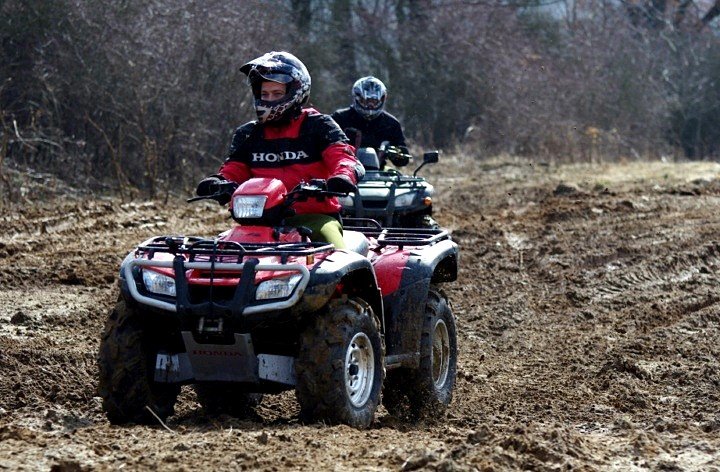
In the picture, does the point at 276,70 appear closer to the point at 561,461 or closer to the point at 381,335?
the point at 381,335

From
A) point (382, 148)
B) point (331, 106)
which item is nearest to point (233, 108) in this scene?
point (331, 106)

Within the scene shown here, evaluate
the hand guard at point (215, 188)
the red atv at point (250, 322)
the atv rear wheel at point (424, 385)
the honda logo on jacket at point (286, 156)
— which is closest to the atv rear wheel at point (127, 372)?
the red atv at point (250, 322)

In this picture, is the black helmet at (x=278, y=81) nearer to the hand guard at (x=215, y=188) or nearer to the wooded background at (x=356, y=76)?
the hand guard at (x=215, y=188)

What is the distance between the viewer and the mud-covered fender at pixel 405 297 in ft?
24.6

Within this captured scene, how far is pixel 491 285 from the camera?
13.2 m

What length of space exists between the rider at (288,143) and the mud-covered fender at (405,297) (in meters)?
0.43

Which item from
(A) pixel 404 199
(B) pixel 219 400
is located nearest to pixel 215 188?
(B) pixel 219 400

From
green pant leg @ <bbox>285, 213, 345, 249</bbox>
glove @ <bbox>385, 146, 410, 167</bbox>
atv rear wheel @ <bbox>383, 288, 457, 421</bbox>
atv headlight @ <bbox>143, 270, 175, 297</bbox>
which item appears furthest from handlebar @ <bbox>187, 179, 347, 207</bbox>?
glove @ <bbox>385, 146, 410, 167</bbox>

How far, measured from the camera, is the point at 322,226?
728 cm

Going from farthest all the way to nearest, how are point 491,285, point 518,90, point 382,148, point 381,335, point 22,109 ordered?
1. point 518,90
2. point 22,109
3. point 382,148
4. point 491,285
5. point 381,335

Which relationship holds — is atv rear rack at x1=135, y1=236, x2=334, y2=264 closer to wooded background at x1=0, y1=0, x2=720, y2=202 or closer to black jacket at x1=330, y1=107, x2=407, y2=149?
black jacket at x1=330, y1=107, x2=407, y2=149

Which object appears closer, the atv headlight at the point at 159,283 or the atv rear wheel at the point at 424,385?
the atv headlight at the point at 159,283

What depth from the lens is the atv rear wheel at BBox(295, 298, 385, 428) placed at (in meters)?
6.39

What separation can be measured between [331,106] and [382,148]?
1506 centimetres
